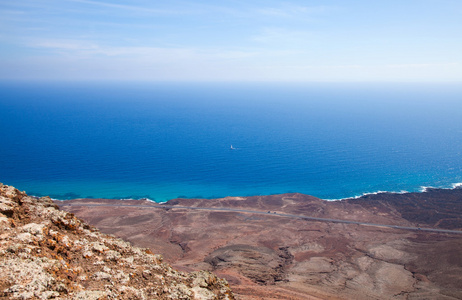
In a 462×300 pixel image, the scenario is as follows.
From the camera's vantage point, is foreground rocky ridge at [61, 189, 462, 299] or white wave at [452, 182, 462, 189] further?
white wave at [452, 182, 462, 189]

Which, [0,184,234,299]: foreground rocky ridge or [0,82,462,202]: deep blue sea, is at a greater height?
[0,82,462,202]: deep blue sea

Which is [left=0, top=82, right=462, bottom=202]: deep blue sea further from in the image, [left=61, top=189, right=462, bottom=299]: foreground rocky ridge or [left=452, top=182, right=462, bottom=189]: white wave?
[left=61, top=189, right=462, bottom=299]: foreground rocky ridge

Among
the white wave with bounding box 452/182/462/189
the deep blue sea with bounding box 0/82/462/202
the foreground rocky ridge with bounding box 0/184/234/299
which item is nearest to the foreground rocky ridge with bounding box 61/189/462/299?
the white wave with bounding box 452/182/462/189

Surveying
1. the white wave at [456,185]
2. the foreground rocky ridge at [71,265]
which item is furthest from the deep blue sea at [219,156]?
the foreground rocky ridge at [71,265]

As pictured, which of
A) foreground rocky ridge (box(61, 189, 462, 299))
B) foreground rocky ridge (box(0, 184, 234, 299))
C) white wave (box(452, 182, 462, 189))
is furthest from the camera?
white wave (box(452, 182, 462, 189))

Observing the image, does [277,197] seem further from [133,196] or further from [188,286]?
[188,286]

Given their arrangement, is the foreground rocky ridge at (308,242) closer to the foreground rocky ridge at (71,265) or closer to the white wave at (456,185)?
the white wave at (456,185)

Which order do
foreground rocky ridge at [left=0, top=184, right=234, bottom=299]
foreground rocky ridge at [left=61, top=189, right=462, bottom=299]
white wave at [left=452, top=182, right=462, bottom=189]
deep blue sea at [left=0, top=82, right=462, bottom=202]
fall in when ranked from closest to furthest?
foreground rocky ridge at [left=0, top=184, right=234, bottom=299], foreground rocky ridge at [left=61, top=189, right=462, bottom=299], white wave at [left=452, top=182, right=462, bottom=189], deep blue sea at [left=0, top=82, right=462, bottom=202]
